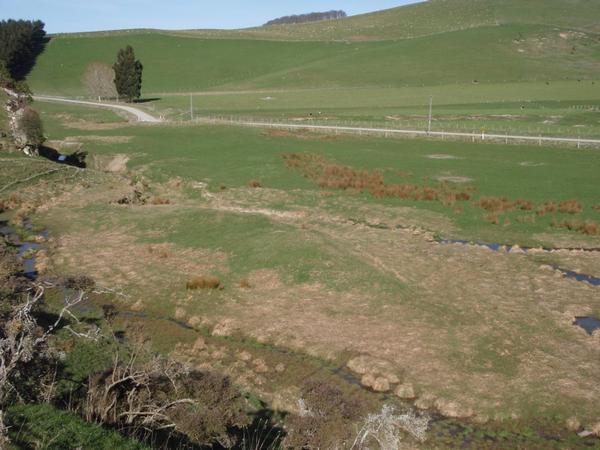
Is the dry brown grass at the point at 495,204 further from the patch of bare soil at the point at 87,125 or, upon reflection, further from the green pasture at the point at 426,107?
the patch of bare soil at the point at 87,125

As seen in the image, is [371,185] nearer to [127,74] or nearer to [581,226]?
[581,226]

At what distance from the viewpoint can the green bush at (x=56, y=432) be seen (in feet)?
32.8

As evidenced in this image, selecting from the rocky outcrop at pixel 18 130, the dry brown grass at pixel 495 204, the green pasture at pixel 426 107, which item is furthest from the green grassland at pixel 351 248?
the rocky outcrop at pixel 18 130

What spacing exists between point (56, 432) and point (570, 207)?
31981 mm

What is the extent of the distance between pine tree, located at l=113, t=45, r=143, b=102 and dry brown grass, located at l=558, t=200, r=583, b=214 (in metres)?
96.1

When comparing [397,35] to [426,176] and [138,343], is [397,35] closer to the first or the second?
[426,176]

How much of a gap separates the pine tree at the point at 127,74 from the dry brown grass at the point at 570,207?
96.1 metres

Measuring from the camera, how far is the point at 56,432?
34.3 ft

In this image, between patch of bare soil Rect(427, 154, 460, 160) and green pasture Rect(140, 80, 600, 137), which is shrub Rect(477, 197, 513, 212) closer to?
patch of bare soil Rect(427, 154, 460, 160)

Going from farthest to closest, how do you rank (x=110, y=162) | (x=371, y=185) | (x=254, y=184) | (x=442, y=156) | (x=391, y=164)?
(x=442, y=156) → (x=110, y=162) → (x=391, y=164) → (x=254, y=184) → (x=371, y=185)

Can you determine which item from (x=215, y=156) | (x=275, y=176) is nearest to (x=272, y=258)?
(x=275, y=176)

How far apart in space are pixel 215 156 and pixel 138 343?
35.3m

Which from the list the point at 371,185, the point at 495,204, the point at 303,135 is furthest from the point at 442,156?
the point at 495,204

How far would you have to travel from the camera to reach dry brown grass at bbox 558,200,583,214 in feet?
112
